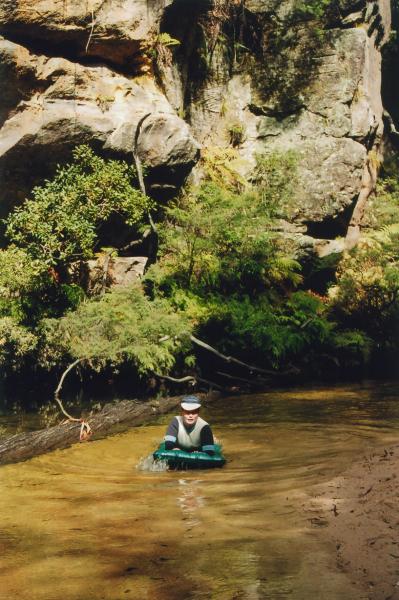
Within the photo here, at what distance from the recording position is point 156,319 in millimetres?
12445

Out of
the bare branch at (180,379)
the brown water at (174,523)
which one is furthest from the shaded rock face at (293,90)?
the brown water at (174,523)

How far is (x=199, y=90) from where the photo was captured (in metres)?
20.4

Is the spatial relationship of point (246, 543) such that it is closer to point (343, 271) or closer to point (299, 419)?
point (299, 419)

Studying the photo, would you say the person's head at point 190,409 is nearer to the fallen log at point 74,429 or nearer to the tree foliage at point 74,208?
the fallen log at point 74,429

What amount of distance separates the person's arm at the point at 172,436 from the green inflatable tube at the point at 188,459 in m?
0.13

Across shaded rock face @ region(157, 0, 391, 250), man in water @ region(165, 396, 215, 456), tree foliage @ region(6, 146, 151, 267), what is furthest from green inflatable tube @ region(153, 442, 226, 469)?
shaded rock face @ region(157, 0, 391, 250)

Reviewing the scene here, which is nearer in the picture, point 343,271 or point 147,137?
point 147,137

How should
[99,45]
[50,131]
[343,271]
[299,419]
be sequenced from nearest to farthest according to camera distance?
[299,419], [50,131], [99,45], [343,271]

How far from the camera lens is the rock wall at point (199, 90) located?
1460 centimetres

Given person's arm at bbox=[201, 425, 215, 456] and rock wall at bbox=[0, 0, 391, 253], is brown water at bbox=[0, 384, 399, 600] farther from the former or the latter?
rock wall at bbox=[0, 0, 391, 253]

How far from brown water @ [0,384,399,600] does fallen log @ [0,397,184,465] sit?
233 millimetres

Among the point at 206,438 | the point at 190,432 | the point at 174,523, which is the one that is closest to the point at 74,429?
the point at 190,432

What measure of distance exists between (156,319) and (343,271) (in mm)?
8267

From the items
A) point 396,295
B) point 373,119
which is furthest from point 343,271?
point 373,119
